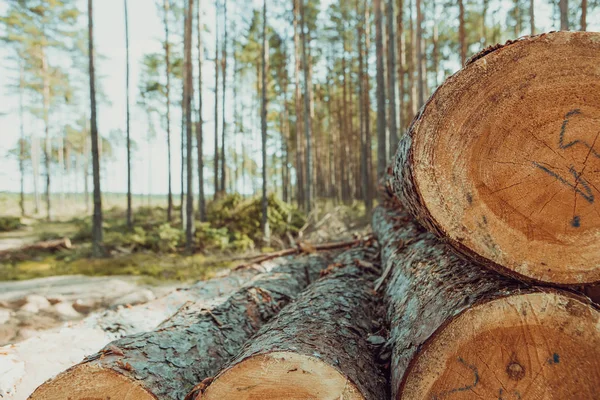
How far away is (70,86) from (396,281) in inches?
1225

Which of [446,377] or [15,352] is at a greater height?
[446,377]

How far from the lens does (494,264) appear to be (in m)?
1.57

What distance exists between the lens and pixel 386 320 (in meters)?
2.51

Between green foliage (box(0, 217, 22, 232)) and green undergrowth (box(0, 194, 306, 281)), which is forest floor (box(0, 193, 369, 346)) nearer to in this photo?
green undergrowth (box(0, 194, 306, 281))

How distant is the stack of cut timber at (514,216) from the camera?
1455 mm

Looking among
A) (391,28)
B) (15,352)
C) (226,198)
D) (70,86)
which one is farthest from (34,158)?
A: (15,352)

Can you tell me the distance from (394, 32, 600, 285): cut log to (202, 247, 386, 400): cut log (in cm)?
78

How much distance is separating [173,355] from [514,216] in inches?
78.0

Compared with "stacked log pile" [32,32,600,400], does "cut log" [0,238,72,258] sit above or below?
below

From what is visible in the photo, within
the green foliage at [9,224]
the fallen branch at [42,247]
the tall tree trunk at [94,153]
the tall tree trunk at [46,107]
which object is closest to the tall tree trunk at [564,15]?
the tall tree trunk at [94,153]

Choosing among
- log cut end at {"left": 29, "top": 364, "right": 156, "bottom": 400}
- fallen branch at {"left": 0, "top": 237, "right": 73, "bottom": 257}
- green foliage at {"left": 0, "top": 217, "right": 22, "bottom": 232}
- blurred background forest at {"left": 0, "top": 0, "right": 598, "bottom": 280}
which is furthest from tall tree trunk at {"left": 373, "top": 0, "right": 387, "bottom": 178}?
green foliage at {"left": 0, "top": 217, "right": 22, "bottom": 232}

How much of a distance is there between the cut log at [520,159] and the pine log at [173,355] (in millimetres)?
1614

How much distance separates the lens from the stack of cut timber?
57.3 inches

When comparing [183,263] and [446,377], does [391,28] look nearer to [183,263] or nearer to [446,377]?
[183,263]
